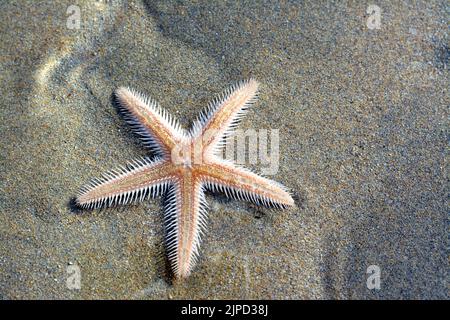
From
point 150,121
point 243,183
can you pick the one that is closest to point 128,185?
point 150,121

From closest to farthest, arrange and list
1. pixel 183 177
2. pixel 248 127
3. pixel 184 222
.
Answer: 1. pixel 184 222
2. pixel 183 177
3. pixel 248 127

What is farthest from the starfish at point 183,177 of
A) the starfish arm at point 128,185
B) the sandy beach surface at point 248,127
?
the sandy beach surface at point 248,127

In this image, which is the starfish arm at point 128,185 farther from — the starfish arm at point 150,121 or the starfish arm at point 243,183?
the starfish arm at point 243,183

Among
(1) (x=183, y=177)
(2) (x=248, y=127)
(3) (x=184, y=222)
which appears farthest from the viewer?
(2) (x=248, y=127)

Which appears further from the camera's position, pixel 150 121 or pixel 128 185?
pixel 150 121

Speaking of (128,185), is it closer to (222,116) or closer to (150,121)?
(150,121)

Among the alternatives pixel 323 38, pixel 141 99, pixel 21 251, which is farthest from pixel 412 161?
pixel 21 251

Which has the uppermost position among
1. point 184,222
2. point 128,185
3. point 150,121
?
point 150,121
